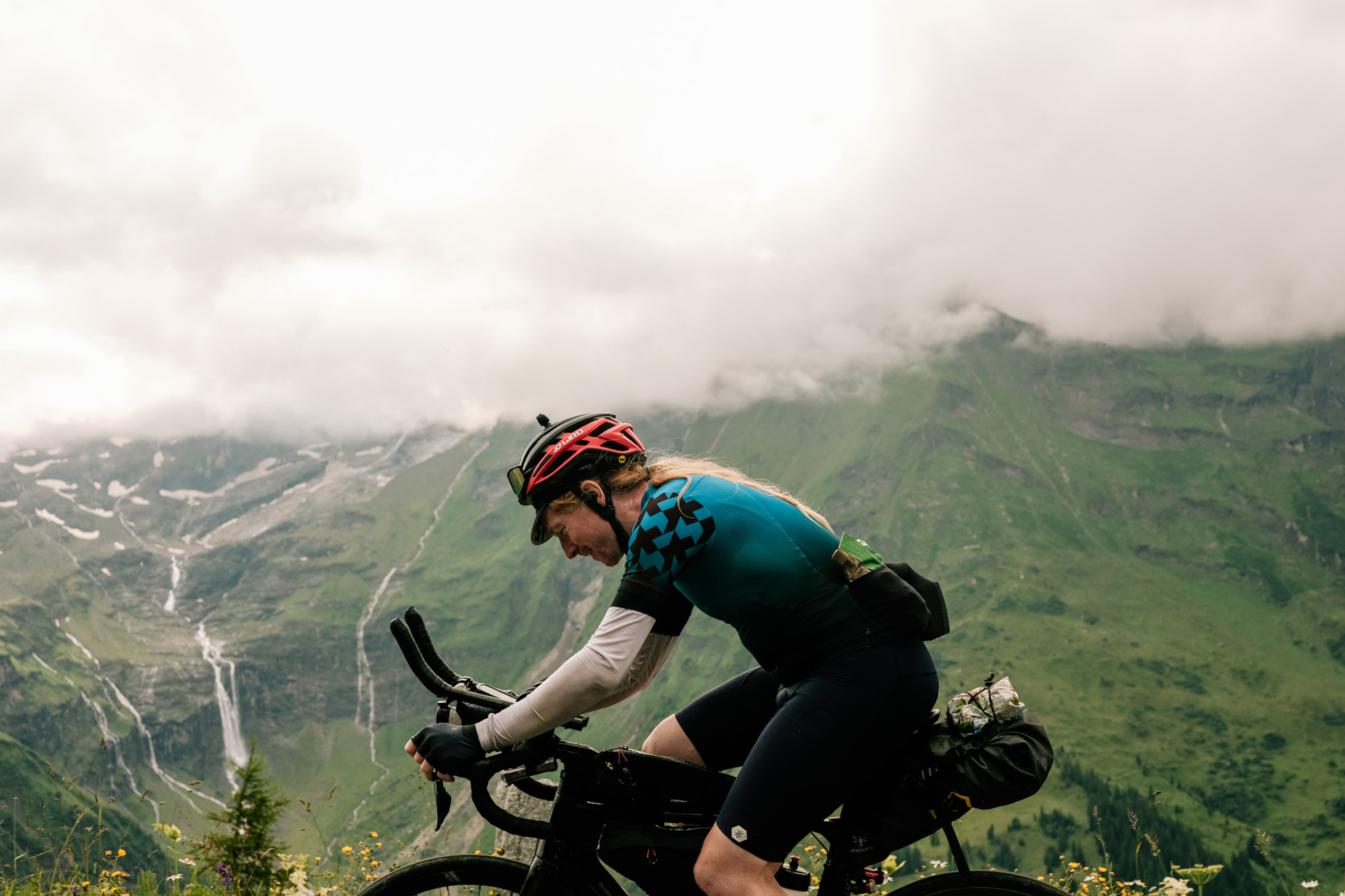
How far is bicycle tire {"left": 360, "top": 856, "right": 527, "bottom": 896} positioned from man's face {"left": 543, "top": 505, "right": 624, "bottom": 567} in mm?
1783

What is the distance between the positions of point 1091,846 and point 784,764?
633ft

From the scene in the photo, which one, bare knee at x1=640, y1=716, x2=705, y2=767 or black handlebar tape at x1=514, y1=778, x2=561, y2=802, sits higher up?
black handlebar tape at x1=514, y1=778, x2=561, y2=802

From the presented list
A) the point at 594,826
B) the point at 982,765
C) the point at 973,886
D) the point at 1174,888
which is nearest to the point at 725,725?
the point at 594,826

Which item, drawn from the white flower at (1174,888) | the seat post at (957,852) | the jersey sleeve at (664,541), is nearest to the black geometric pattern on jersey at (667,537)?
the jersey sleeve at (664,541)

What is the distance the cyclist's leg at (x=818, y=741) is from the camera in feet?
14.4

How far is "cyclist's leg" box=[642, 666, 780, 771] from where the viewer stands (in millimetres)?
5461

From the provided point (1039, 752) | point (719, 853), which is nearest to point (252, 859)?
point (719, 853)

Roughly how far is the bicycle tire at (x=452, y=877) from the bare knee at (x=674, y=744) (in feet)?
3.45

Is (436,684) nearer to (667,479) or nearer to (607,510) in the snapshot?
(607,510)

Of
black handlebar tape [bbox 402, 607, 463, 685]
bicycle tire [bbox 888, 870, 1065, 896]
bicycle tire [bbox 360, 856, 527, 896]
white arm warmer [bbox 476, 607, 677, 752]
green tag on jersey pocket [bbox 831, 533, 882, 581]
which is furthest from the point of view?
bicycle tire [bbox 888, 870, 1065, 896]

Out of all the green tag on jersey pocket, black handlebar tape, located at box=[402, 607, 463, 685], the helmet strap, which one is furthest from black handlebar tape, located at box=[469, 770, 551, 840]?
the green tag on jersey pocket

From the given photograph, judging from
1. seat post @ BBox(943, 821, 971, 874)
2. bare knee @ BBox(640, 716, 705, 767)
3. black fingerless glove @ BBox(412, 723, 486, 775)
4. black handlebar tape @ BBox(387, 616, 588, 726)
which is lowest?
seat post @ BBox(943, 821, 971, 874)

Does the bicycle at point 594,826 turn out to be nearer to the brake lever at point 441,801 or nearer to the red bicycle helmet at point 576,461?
the brake lever at point 441,801

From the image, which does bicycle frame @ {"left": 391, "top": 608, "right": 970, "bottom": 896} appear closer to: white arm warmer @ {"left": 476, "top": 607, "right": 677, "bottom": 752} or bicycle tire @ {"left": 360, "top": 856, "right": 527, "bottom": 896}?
bicycle tire @ {"left": 360, "top": 856, "right": 527, "bottom": 896}
